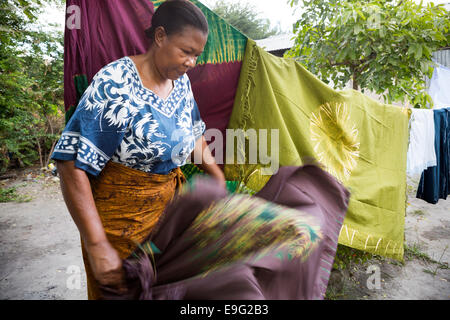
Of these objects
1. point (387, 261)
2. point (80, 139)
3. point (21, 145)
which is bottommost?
point (387, 261)

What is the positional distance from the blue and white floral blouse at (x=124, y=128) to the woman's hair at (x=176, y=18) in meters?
0.21

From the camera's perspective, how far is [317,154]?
5.78 ft

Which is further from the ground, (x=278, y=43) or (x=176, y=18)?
(x=278, y=43)

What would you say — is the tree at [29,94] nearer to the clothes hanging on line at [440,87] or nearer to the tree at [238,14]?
the tree at [238,14]

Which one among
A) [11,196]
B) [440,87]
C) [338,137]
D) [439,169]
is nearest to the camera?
[338,137]

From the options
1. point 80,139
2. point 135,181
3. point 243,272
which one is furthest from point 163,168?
point 243,272

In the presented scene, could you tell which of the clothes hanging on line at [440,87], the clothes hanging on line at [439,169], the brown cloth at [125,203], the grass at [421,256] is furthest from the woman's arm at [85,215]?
the clothes hanging on line at [440,87]

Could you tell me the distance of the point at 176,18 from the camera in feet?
3.75

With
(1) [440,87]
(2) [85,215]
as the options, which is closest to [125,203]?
(2) [85,215]

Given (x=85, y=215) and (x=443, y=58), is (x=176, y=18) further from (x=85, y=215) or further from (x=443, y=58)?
(x=443, y=58)

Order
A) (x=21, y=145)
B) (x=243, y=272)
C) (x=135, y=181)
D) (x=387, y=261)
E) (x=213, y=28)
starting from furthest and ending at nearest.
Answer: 1. (x=21, y=145)
2. (x=387, y=261)
3. (x=213, y=28)
4. (x=135, y=181)
5. (x=243, y=272)

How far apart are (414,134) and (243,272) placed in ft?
9.22

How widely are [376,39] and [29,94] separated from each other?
296 inches

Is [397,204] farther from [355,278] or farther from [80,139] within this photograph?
[80,139]
